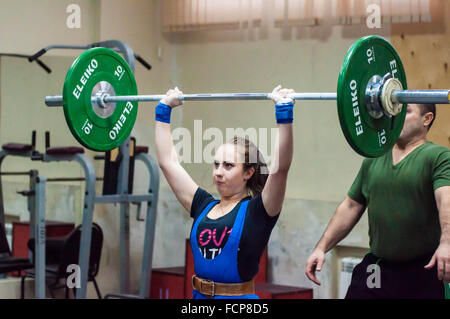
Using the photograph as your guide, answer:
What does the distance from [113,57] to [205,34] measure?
2663mm

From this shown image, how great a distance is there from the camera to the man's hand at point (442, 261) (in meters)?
2.82

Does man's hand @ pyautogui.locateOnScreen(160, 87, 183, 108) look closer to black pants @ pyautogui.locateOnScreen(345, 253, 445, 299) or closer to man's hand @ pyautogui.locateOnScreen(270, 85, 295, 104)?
man's hand @ pyautogui.locateOnScreen(270, 85, 295, 104)

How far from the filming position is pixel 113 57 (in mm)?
3283

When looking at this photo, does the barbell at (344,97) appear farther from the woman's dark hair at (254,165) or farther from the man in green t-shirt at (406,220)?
the man in green t-shirt at (406,220)

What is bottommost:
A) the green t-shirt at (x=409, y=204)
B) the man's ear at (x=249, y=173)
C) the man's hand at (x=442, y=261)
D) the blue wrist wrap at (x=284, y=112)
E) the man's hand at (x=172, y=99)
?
the man's hand at (x=442, y=261)

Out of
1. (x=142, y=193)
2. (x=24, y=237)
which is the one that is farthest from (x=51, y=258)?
(x=142, y=193)

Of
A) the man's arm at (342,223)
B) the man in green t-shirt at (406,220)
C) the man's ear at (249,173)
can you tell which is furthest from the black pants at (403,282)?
the man's ear at (249,173)

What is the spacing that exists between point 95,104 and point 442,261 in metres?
1.54

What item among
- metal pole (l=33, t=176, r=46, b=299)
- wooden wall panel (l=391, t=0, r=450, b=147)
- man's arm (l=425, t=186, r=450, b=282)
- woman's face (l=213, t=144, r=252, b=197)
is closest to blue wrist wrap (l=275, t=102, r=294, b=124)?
woman's face (l=213, t=144, r=252, b=197)

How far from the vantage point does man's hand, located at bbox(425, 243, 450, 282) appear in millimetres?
2820

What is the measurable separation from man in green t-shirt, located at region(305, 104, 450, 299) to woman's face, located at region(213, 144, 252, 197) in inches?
22.1

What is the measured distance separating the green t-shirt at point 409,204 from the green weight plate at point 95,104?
1.14 m

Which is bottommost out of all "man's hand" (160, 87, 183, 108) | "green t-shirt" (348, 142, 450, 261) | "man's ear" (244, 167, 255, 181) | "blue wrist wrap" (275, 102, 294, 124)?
"green t-shirt" (348, 142, 450, 261)
